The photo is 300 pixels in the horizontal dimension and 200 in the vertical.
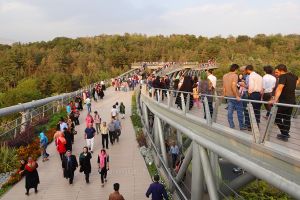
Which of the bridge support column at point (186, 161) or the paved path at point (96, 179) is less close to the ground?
the bridge support column at point (186, 161)

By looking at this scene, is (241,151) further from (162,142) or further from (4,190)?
(4,190)

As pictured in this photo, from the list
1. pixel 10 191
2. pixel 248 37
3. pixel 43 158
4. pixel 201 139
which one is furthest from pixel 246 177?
pixel 248 37

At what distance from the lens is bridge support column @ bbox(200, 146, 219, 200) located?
864cm

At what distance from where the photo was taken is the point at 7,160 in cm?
1619

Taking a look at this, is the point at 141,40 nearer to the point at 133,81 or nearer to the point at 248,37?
the point at 248,37

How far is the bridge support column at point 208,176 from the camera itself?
8.64 meters

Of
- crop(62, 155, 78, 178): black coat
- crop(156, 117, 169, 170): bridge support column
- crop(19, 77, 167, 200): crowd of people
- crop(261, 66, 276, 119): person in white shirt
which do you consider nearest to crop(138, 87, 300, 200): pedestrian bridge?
crop(261, 66, 276, 119): person in white shirt

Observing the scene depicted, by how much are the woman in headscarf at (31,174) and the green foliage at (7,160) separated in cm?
307

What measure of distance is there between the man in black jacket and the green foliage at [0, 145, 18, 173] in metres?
3.28

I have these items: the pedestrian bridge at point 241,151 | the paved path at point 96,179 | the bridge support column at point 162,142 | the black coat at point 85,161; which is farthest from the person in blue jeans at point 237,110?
the bridge support column at point 162,142

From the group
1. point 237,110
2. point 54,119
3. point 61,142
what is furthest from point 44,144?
point 237,110

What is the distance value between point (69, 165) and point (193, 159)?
17.4 feet

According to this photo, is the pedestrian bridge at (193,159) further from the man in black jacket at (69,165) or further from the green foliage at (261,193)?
the green foliage at (261,193)

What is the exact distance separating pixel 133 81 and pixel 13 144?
27524 mm
